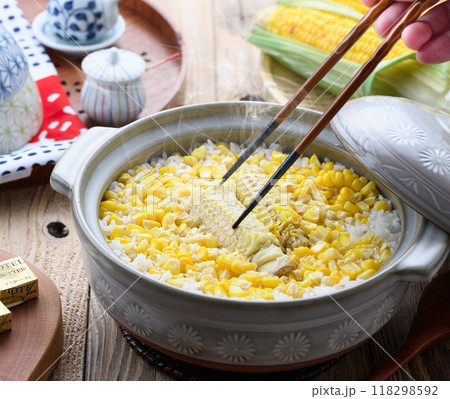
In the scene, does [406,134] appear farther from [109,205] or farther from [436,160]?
[109,205]

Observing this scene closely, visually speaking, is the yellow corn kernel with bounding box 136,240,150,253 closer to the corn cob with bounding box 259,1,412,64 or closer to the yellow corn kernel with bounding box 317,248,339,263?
the yellow corn kernel with bounding box 317,248,339,263

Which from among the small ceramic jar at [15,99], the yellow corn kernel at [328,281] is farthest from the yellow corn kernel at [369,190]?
the small ceramic jar at [15,99]

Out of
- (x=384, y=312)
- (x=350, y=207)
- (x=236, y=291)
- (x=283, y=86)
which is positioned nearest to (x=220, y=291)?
(x=236, y=291)

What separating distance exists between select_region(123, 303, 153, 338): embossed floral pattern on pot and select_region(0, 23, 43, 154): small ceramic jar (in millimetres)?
901

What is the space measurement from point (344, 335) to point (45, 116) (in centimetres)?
131

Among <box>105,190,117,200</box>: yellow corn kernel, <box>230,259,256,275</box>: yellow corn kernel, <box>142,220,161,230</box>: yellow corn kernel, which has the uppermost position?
<box>230,259,256,275</box>: yellow corn kernel

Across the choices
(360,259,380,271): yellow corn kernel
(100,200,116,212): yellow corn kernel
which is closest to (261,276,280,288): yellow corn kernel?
(360,259,380,271): yellow corn kernel

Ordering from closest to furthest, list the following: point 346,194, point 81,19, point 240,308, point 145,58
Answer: point 240,308, point 346,194, point 81,19, point 145,58

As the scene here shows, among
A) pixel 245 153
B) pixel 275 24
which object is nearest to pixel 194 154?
pixel 245 153

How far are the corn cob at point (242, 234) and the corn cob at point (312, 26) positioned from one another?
93 cm

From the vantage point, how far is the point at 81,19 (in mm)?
2189

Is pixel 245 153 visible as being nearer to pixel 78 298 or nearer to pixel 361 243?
pixel 361 243

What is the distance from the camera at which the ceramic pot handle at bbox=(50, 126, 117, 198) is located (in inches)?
52.1
